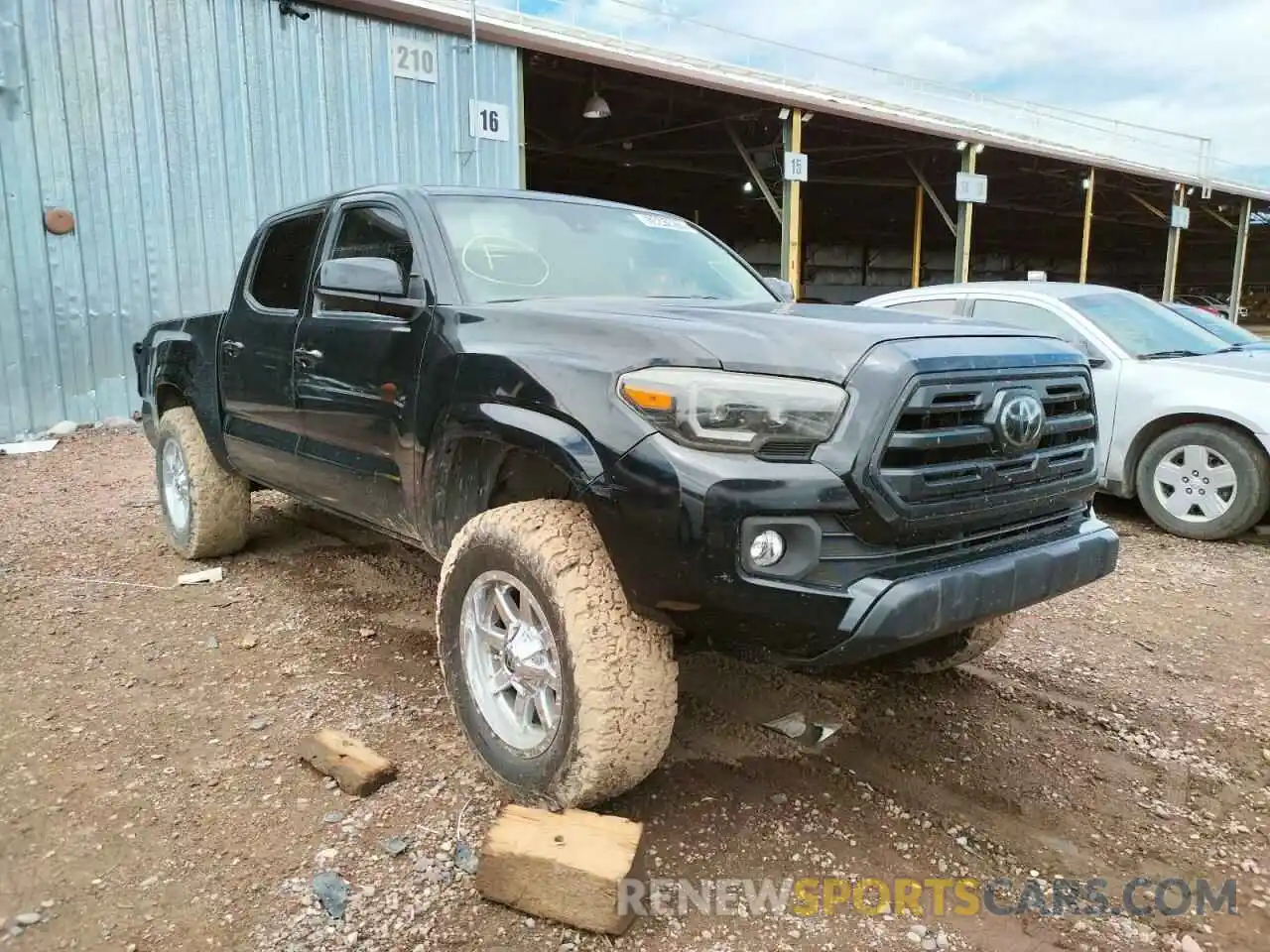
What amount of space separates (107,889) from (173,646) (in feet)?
5.51

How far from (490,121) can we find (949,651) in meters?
9.69

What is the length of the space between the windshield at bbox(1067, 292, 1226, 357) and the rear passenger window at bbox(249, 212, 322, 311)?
4977 mm

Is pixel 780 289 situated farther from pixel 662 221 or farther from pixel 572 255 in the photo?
pixel 572 255

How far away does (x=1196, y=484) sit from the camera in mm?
5535

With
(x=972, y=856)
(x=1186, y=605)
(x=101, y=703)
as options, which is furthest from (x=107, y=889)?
(x=1186, y=605)

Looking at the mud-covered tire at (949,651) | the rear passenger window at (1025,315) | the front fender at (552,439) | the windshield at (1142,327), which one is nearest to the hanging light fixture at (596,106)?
the rear passenger window at (1025,315)

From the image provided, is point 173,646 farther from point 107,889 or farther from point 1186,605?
point 1186,605

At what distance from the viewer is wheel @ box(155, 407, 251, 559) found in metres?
4.66

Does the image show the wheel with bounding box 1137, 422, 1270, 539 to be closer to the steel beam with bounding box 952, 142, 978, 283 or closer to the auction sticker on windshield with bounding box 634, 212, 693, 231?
the auction sticker on windshield with bounding box 634, 212, 693, 231

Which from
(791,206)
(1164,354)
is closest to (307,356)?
(1164,354)

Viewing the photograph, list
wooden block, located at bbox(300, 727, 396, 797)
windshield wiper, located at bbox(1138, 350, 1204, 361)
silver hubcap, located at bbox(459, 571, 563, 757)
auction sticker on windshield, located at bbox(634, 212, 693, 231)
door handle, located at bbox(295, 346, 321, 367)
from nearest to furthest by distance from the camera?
silver hubcap, located at bbox(459, 571, 563, 757) < wooden block, located at bbox(300, 727, 396, 797) < door handle, located at bbox(295, 346, 321, 367) < auction sticker on windshield, located at bbox(634, 212, 693, 231) < windshield wiper, located at bbox(1138, 350, 1204, 361)

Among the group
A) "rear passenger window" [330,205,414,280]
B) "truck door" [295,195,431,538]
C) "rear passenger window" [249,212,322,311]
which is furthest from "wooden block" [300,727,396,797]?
"rear passenger window" [249,212,322,311]

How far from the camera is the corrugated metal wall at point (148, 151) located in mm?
8602

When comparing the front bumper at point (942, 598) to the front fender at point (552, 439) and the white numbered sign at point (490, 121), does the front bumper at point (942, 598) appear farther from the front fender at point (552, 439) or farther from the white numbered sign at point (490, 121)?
the white numbered sign at point (490, 121)
